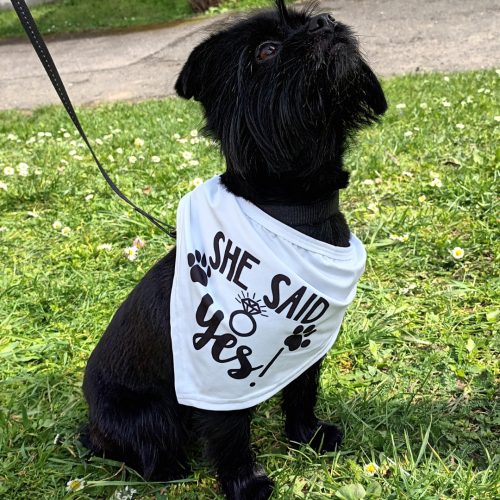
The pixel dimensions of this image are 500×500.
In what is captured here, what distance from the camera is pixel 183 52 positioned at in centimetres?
1017

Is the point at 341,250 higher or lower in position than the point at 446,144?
higher

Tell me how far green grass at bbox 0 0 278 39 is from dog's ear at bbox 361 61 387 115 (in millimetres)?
11990

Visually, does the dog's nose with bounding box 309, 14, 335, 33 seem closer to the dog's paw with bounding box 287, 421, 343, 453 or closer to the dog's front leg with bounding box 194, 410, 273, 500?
the dog's front leg with bounding box 194, 410, 273, 500

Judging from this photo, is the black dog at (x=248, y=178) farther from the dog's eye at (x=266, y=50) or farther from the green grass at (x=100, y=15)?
the green grass at (x=100, y=15)

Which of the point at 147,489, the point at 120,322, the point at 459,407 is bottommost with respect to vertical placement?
the point at 459,407

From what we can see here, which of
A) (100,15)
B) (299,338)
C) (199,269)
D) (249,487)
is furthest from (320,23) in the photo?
(100,15)

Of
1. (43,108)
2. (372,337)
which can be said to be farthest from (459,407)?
(43,108)

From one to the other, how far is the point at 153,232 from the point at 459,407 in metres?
2.13

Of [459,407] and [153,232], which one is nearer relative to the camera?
[459,407]

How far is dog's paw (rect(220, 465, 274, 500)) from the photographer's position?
2.01m

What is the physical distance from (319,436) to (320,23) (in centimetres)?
151

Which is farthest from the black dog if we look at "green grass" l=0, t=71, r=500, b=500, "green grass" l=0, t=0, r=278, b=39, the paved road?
"green grass" l=0, t=0, r=278, b=39

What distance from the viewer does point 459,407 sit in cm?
231

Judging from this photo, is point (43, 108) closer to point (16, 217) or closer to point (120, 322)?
point (16, 217)
